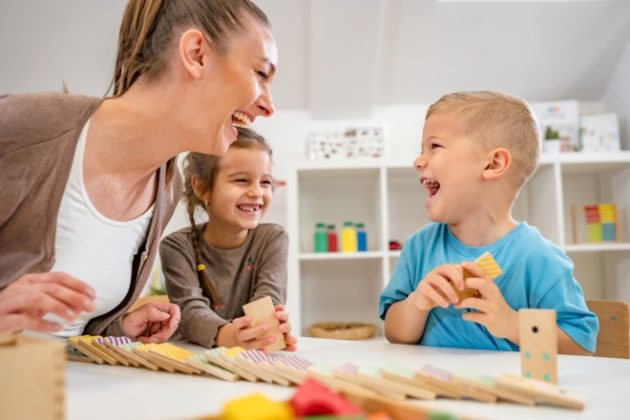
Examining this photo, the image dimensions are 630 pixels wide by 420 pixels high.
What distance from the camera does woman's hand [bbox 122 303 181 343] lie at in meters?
1.16

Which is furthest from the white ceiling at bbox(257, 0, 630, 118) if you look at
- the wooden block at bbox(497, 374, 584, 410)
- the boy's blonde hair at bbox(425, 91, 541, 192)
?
the wooden block at bbox(497, 374, 584, 410)

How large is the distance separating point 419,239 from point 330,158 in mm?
1738

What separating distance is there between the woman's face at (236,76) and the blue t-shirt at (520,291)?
555mm

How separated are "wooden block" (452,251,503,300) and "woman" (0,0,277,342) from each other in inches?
22.1

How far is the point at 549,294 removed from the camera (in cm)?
118

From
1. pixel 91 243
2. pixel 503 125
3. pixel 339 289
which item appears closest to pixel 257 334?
pixel 91 243

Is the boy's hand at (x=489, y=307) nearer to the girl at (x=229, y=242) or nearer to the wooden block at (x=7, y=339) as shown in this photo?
the girl at (x=229, y=242)

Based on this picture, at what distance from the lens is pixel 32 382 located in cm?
55

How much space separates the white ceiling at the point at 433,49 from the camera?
118 inches

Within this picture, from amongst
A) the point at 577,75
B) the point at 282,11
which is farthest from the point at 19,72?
the point at 577,75

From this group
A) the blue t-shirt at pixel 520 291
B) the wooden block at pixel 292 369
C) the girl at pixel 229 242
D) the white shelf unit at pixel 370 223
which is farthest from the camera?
the white shelf unit at pixel 370 223

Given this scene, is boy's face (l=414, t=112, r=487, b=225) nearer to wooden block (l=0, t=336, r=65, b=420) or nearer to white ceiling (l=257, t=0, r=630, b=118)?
wooden block (l=0, t=336, r=65, b=420)

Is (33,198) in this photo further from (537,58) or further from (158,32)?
(537,58)

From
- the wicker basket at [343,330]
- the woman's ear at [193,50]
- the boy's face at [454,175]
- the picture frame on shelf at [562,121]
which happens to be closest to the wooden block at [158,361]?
the woman's ear at [193,50]
